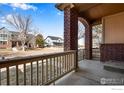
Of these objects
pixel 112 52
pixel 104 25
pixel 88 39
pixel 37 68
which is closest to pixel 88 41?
pixel 88 39

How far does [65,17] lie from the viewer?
4281 millimetres

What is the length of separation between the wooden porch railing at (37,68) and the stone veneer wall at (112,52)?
2079mm

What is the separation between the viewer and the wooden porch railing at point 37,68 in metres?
1.90

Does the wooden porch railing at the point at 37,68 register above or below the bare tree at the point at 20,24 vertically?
below

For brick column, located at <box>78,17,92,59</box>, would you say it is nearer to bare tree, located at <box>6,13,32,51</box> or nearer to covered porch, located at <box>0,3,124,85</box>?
covered porch, located at <box>0,3,124,85</box>

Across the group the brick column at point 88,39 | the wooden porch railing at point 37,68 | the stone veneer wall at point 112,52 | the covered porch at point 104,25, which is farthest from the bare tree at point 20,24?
the brick column at point 88,39

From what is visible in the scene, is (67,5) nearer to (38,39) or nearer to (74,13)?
(74,13)

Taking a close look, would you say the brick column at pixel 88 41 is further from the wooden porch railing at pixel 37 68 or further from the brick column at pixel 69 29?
the wooden porch railing at pixel 37 68

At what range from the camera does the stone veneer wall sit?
508 centimetres

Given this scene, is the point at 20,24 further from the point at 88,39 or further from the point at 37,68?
the point at 88,39

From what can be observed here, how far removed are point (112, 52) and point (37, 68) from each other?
3922 mm

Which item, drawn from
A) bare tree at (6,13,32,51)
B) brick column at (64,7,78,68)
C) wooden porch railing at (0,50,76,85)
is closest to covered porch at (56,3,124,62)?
brick column at (64,7,78,68)

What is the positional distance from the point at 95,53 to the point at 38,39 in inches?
189

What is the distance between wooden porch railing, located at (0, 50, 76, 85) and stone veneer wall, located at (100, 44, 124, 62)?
2079 mm
